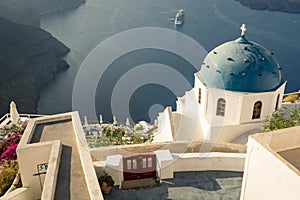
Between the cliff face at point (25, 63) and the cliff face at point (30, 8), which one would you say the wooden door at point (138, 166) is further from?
the cliff face at point (30, 8)

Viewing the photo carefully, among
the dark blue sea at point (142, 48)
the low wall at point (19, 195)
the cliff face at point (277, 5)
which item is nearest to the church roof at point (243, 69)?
the low wall at point (19, 195)

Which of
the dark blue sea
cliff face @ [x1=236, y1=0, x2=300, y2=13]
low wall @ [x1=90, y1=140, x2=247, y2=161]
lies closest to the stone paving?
low wall @ [x1=90, y1=140, x2=247, y2=161]

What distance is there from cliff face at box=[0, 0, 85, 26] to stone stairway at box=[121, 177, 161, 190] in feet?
253

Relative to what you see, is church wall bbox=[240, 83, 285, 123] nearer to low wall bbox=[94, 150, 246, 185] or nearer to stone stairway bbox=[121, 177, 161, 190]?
low wall bbox=[94, 150, 246, 185]

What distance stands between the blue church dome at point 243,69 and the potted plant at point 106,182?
7317 mm

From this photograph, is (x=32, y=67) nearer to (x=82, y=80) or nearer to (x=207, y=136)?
(x=82, y=80)

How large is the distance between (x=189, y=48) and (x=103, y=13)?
3439cm

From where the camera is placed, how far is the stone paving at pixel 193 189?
28.3 ft

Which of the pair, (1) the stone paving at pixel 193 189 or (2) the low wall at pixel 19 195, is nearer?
(2) the low wall at pixel 19 195

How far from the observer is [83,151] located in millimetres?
8172

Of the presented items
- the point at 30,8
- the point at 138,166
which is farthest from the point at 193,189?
the point at 30,8

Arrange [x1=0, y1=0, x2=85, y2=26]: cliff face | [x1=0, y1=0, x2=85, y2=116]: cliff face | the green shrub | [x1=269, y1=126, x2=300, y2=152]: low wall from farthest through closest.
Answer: [x1=0, y1=0, x2=85, y2=26]: cliff face, [x1=0, y1=0, x2=85, y2=116]: cliff face, the green shrub, [x1=269, y1=126, x2=300, y2=152]: low wall

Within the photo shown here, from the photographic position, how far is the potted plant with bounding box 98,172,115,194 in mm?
8603

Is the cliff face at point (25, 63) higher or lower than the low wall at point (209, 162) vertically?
lower
